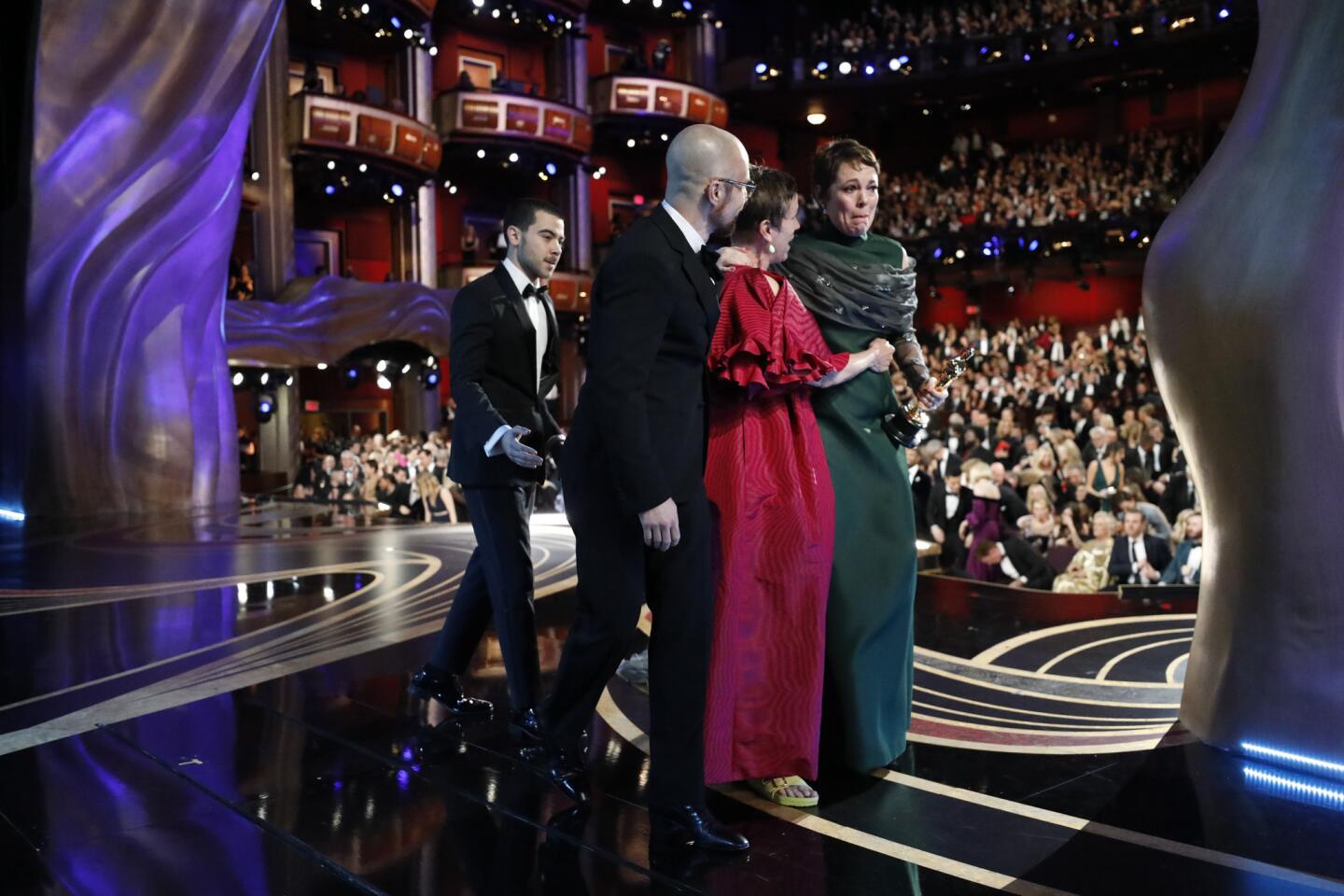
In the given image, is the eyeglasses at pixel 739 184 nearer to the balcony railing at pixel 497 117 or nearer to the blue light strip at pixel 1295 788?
the blue light strip at pixel 1295 788

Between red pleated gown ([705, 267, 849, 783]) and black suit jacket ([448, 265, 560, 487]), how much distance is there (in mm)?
674

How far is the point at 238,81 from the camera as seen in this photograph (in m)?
9.27

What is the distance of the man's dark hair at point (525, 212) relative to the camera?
3182mm

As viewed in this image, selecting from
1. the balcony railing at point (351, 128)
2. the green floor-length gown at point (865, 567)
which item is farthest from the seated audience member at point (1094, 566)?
the balcony railing at point (351, 128)

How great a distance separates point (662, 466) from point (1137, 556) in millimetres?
4476

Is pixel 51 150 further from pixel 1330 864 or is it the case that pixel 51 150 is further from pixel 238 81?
pixel 1330 864

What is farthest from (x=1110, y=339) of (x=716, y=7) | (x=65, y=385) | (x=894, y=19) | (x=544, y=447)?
(x=544, y=447)

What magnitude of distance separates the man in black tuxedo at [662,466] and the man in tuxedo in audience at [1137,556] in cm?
425

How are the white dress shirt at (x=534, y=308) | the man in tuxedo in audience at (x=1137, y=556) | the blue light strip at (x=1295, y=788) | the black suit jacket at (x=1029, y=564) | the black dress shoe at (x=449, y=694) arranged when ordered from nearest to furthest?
the blue light strip at (x=1295, y=788), the white dress shirt at (x=534, y=308), the black dress shoe at (x=449, y=694), the man in tuxedo in audience at (x=1137, y=556), the black suit jacket at (x=1029, y=564)

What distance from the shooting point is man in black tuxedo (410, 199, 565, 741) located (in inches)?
124

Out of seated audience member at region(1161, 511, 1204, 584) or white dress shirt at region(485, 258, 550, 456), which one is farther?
seated audience member at region(1161, 511, 1204, 584)

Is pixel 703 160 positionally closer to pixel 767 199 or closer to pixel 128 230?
pixel 767 199

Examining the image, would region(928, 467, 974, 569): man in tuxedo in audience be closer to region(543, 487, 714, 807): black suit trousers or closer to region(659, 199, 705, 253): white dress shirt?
region(543, 487, 714, 807): black suit trousers

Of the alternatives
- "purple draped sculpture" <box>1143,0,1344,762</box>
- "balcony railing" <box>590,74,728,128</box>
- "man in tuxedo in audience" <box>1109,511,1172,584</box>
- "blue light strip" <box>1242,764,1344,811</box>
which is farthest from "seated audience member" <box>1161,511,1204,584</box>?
"balcony railing" <box>590,74,728,128</box>
